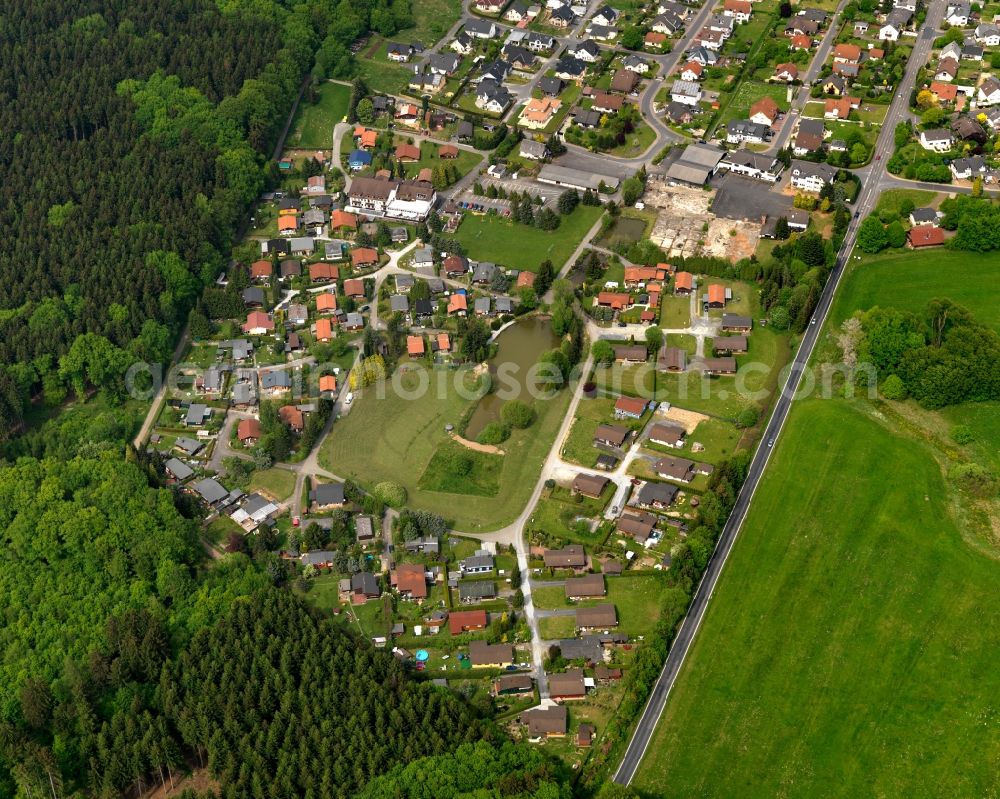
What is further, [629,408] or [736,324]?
[736,324]

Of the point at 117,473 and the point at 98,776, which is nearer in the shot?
the point at 98,776

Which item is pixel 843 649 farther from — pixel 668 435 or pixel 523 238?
pixel 523 238

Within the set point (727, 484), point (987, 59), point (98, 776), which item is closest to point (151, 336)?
point (98, 776)

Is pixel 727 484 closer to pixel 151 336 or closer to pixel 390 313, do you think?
pixel 390 313

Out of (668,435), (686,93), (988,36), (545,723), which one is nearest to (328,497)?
(545,723)

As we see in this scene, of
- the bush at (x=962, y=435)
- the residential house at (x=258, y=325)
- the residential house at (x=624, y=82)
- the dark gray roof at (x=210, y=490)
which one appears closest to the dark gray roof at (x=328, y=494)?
the dark gray roof at (x=210, y=490)

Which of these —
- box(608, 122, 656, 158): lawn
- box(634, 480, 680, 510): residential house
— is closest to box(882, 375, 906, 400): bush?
box(634, 480, 680, 510): residential house
